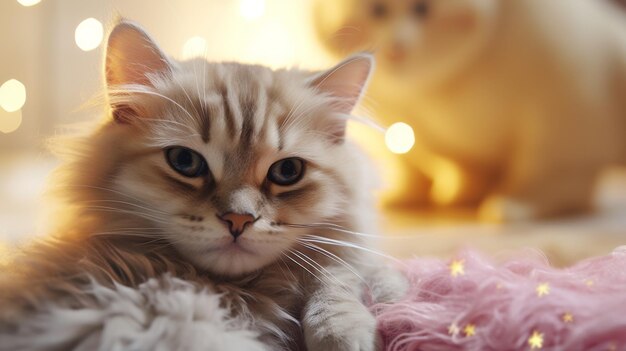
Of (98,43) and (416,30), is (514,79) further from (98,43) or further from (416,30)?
(98,43)

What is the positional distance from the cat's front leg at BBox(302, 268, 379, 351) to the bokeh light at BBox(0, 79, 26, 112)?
214 centimetres

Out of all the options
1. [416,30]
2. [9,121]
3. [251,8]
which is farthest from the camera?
[9,121]

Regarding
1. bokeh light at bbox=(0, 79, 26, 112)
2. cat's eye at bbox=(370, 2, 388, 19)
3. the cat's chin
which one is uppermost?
Answer: cat's eye at bbox=(370, 2, 388, 19)

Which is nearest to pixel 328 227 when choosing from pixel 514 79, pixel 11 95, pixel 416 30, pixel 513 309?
pixel 513 309

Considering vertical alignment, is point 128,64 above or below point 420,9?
below

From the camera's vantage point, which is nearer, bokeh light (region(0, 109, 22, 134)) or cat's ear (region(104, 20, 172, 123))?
cat's ear (region(104, 20, 172, 123))

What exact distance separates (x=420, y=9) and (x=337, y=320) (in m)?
1.27

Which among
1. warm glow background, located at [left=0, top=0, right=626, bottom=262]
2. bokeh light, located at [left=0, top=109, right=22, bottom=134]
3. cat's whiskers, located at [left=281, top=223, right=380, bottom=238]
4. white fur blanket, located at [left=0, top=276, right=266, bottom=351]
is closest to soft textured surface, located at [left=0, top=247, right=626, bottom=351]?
white fur blanket, located at [left=0, top=276, right=266, bottom=351]

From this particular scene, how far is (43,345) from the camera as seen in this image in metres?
0.63

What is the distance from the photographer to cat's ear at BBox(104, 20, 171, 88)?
88 centimetres

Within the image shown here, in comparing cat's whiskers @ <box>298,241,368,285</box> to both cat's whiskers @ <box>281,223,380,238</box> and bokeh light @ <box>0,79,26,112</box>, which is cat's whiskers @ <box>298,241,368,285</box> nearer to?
cat's whiskers @ <box>281,223,380,238</box>

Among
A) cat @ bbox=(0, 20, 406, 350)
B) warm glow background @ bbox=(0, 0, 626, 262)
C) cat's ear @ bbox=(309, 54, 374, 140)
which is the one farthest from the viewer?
warm glow background @ bbox=(0, 0, 626, 262)

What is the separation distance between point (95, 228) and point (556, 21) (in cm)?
157

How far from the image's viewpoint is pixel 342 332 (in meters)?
0.72
